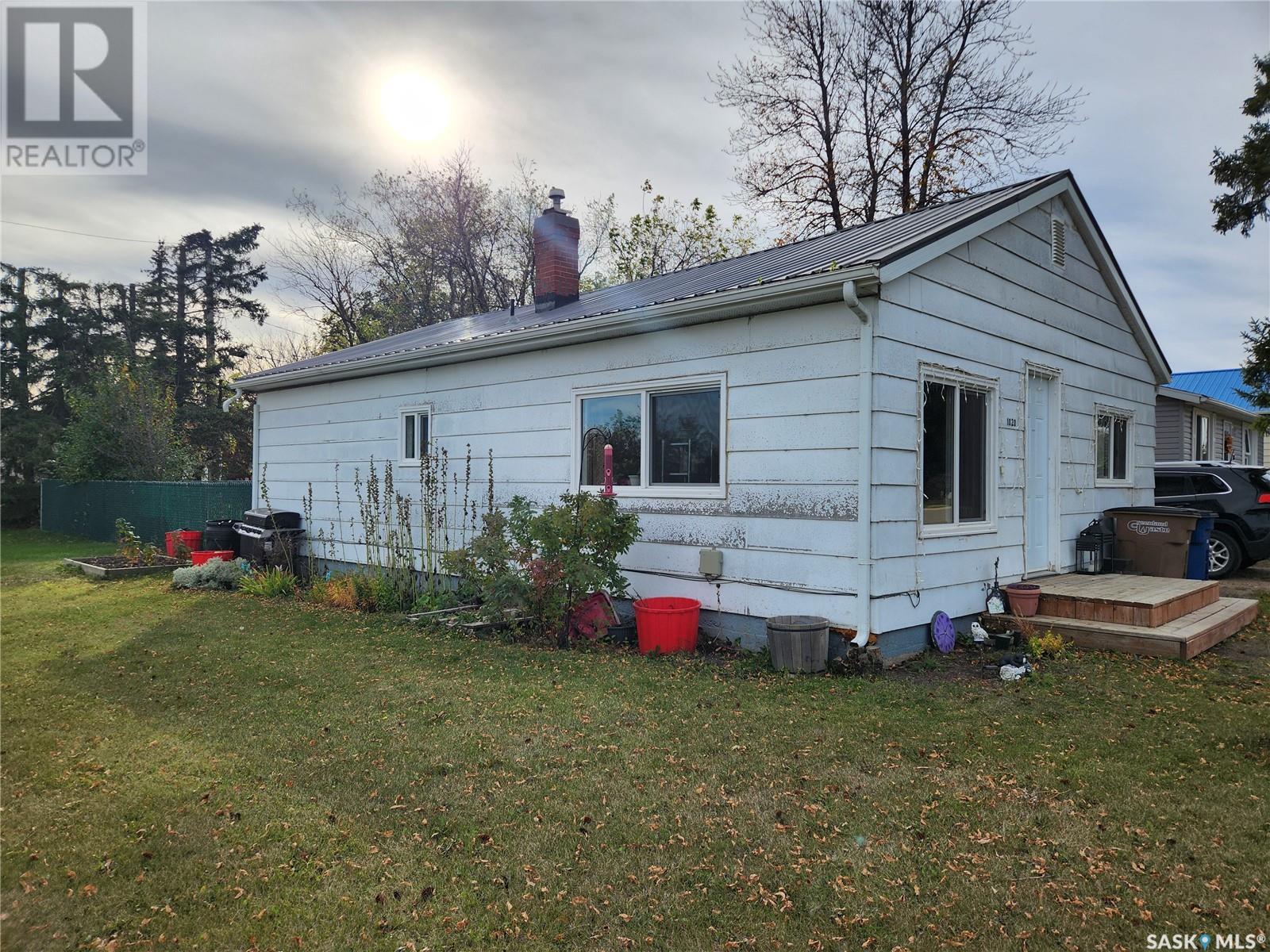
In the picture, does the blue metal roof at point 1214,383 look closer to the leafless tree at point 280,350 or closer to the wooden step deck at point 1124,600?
the wooden step deck at point 1124,600

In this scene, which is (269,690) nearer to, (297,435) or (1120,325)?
(297,435)

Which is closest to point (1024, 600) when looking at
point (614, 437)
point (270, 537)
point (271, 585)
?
point (614, 437)

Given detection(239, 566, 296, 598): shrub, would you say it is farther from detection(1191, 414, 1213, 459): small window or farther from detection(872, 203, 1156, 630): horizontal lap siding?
detection(1191, 414, 1213, 459): small window

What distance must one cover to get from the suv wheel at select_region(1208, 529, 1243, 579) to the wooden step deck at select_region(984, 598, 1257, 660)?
198 inches

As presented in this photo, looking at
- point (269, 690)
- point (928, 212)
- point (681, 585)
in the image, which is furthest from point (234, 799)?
point (928, 212)

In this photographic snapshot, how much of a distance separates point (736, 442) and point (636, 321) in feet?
5.14

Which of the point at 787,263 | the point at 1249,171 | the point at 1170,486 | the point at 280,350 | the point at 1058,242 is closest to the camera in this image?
the point at 787,263

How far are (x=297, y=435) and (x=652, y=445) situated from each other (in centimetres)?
766

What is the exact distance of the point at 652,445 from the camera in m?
7.21

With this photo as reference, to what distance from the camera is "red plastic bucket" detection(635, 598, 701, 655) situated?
6.38 m

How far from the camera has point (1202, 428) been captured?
58.6ft

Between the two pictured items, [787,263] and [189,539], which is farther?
[189,539]

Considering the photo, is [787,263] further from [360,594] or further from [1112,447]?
[360,594]

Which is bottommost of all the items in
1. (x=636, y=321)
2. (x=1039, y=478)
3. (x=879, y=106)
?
(x=1039, y=478)
